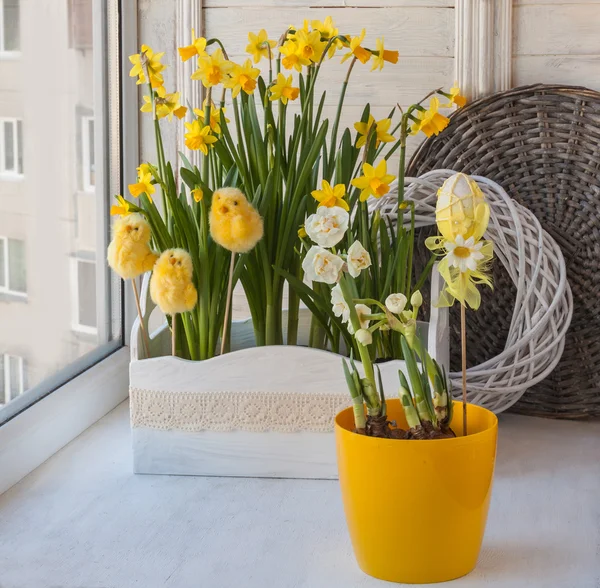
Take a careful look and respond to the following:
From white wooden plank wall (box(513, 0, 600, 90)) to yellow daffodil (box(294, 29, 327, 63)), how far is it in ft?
1.42

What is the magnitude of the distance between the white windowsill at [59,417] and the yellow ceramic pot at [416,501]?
40 cm

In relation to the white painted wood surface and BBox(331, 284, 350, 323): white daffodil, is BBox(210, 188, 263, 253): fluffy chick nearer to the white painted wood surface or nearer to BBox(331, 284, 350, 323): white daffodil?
BBox(331, 284, 350, 323): white daffodil

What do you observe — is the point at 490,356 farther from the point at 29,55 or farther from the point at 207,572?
the point at 29,55

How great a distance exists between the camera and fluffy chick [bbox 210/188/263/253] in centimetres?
83

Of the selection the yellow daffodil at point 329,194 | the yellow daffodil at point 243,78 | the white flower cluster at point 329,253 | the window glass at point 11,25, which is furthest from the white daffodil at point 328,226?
the window glass at point 11,25

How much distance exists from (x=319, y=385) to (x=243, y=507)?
5.8 inches

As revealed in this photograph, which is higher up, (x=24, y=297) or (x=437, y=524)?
(x=24, y=297)

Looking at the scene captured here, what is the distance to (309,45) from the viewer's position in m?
0.86

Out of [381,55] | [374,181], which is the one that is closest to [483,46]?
[381,55]

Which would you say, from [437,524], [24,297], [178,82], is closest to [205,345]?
[24,297]

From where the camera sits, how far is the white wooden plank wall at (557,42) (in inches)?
46.3

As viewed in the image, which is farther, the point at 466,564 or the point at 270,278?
the point at 270,278

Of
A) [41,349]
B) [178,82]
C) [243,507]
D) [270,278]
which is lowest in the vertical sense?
[243,507]

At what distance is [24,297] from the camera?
1.02m
